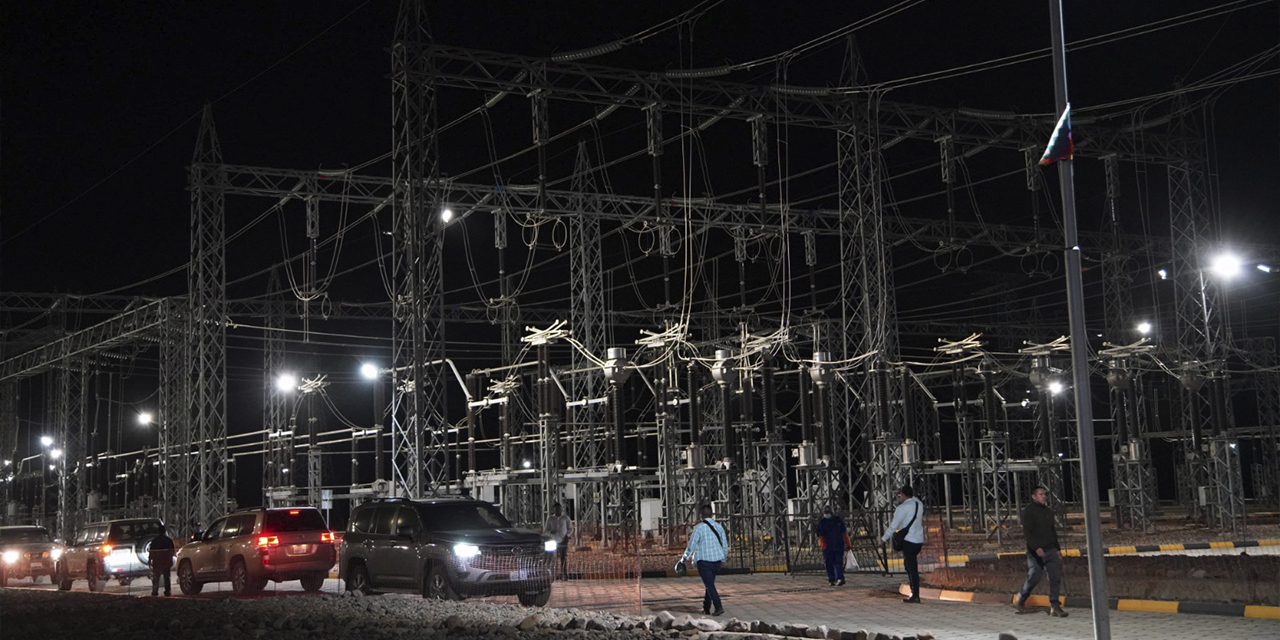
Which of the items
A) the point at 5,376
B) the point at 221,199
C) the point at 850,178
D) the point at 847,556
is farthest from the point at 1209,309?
the point at 5,376

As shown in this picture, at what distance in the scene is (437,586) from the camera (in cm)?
1841

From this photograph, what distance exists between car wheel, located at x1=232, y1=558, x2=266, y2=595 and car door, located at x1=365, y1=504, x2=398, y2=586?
401 centimetres

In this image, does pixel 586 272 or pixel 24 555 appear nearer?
pixel 24 555

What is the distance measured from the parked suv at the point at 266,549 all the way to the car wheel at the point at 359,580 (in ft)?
9.00

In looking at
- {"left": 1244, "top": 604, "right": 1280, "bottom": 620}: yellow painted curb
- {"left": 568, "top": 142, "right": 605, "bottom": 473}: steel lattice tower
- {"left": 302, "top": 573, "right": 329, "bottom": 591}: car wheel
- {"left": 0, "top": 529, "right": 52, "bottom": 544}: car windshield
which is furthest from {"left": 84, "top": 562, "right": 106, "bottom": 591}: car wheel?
{"left": 1244, "top": 604, "right": 1280, "bottom": 620}: yellow painted curb

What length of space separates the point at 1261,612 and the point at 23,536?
1226 inches

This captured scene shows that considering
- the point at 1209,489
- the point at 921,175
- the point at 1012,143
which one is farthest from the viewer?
the point at 921,175

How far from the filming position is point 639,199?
38656 mm

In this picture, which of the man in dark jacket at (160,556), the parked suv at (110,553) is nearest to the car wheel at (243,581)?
the man in dark jacket at (160,556)

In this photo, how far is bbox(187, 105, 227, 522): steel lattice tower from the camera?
3403 cm

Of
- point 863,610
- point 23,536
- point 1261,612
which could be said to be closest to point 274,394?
point 23,536

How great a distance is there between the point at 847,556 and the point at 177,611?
14.7m

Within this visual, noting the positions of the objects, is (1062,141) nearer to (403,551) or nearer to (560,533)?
(403,551)

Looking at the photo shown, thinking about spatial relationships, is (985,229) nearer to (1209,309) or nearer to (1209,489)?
(1209,309)
